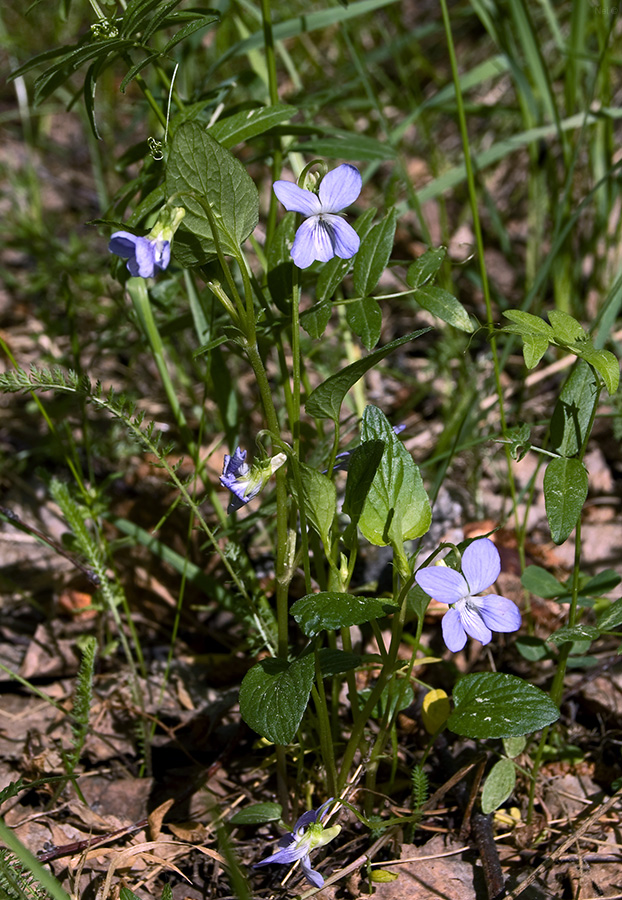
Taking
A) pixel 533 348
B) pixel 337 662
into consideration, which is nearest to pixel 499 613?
pixel 337 662

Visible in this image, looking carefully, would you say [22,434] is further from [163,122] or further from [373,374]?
[163,122]

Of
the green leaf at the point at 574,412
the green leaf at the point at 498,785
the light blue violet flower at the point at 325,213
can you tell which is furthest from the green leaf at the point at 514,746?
the light blue violet flower at the point at 325,213

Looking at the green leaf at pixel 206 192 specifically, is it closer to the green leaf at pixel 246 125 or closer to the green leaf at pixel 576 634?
the green leaf at pixel 246 125

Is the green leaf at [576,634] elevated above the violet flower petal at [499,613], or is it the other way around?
the violet flower petal at [499,613]

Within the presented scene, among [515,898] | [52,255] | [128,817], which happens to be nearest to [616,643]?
[515,898]

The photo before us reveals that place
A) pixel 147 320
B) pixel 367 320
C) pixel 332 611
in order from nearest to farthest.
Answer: pixel 332 611
pixel 367 320
pixel 147 320

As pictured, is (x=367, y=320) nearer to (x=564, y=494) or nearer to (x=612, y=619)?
(x=564, y=494)
